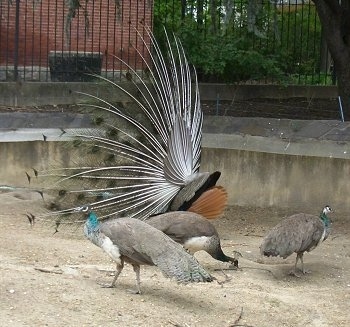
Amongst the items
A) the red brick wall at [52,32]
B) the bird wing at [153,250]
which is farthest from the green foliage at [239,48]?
the bird wing at [153,250]

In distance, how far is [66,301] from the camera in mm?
5922

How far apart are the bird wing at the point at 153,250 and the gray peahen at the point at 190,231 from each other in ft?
3.34

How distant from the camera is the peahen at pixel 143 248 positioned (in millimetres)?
6055

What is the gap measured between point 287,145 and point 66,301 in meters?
5.09

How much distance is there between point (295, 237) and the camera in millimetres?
7848

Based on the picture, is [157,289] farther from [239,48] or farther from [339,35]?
[239,48]

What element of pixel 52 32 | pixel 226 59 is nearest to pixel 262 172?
pixel 226 59

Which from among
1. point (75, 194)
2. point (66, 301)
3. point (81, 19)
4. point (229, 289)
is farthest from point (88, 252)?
point (81, 19)

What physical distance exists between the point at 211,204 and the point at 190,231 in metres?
1.16

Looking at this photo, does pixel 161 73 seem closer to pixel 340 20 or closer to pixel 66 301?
pixel 340 20

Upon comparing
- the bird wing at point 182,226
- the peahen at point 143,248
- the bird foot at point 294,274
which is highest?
the peahen at point 143,248

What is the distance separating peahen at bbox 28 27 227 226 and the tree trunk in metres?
2.86

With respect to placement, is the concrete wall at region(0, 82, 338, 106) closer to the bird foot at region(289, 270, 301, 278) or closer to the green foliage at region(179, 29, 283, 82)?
the green foliage at region(179, 29, 283, 82)

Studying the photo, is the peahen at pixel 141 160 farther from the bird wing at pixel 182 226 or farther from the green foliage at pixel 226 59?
the green foliage at pixel 226 59
